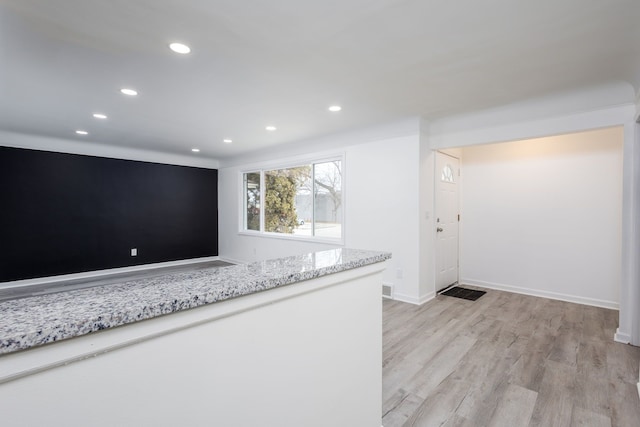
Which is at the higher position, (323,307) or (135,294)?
(135,294)

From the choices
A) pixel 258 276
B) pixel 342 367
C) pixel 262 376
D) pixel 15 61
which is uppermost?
pixel 15 61

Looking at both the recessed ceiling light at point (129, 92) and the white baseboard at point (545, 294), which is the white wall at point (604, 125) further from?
the recessed ceiling light at point (129, 92)

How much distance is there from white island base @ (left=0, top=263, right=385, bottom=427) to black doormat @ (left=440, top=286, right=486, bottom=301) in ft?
10.1

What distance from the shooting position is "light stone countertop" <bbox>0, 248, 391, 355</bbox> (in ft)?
1.82

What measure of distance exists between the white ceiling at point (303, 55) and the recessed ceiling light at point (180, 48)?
0.05 m

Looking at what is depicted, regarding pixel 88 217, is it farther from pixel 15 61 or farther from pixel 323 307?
pixel 323 307

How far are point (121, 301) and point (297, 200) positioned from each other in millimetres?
5044

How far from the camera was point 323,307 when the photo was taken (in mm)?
1215

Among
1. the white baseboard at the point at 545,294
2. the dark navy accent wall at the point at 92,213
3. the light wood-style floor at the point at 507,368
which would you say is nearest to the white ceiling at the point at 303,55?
the dark navy accent wall at the point at 92,213

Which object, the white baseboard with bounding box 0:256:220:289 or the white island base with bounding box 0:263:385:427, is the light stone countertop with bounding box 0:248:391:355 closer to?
the white island base with bounding box 0:263:385:427

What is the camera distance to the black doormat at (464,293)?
4.11 meters

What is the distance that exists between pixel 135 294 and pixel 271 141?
→ 15.7 feet

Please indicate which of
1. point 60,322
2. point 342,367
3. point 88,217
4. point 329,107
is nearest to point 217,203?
point 88,217

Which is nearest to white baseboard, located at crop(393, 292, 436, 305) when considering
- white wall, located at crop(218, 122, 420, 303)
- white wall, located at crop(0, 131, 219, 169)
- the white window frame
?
white wall, located at crop(218, 122, 420, 303)
